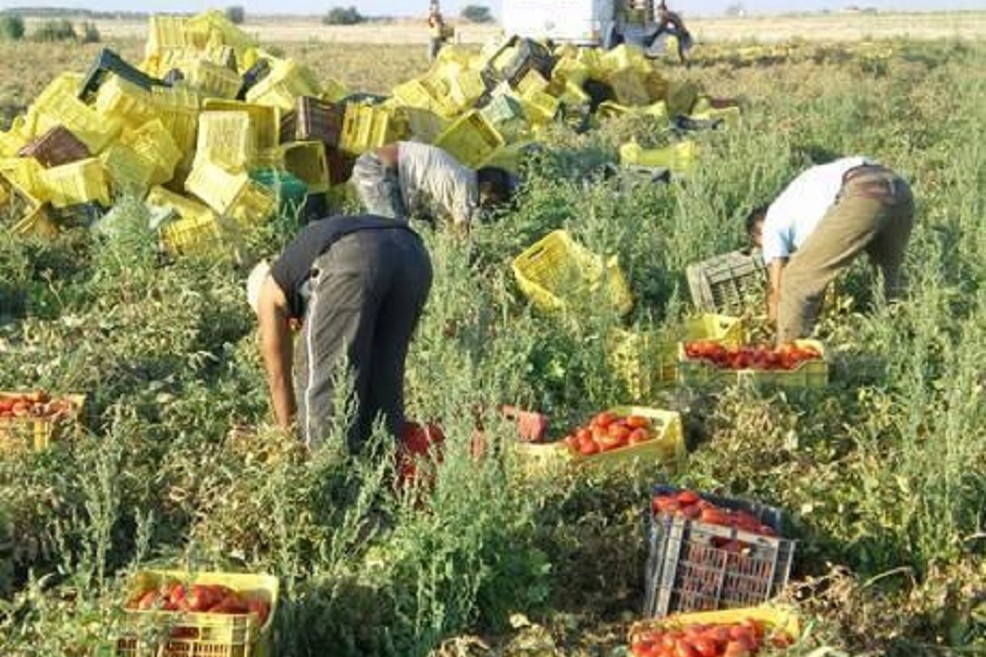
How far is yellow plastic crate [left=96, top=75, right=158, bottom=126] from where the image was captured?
9.50 m

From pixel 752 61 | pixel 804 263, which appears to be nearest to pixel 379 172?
pixel 804 263

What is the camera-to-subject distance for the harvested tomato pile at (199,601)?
353 cm

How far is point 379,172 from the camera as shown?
7.77 meters

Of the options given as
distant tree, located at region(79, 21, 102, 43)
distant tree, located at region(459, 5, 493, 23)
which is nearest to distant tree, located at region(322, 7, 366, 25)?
distant tree, located at region(459, 5, 493, 23)

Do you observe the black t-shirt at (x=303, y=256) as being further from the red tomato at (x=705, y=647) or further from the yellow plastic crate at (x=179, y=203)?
the yellow plastic crate at (x=179, y=203)

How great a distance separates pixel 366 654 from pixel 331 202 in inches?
244

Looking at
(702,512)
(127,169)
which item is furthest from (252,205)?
(702,512)

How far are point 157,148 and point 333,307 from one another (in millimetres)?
5219

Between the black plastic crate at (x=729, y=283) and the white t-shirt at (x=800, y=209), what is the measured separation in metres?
0.73

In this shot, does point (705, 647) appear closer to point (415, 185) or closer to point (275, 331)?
point (275, 331)

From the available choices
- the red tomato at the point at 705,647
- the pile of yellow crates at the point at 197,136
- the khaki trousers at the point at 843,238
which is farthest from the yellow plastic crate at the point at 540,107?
the red tomato at the point at 705,647

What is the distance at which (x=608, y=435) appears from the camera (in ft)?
16.7

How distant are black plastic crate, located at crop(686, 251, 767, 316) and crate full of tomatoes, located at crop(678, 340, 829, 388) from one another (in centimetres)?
127

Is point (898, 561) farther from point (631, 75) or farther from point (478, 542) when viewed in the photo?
point (631, 75)
